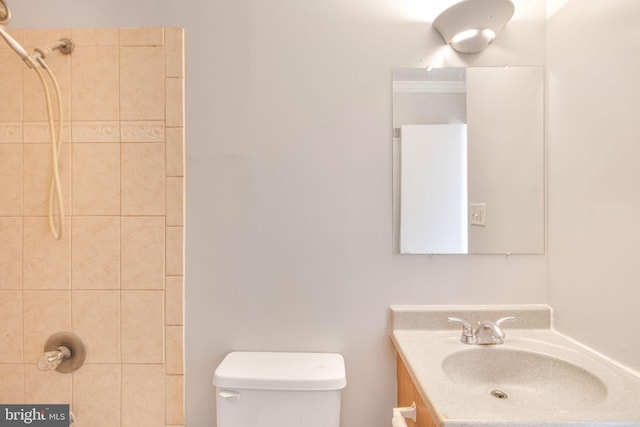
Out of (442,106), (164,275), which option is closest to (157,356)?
(164,275)

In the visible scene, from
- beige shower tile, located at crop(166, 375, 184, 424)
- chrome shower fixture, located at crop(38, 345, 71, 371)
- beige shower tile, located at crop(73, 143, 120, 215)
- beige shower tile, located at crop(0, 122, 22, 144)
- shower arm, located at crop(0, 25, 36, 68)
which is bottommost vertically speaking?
beige shower tile, located at crop(166, 375, 184, 424)

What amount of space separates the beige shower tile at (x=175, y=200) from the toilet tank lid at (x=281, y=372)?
534 mm

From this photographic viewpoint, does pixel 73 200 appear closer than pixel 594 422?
No

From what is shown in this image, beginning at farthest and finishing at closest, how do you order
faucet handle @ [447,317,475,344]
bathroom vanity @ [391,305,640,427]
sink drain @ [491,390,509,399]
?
faucet handle @ [447,317,475,344], sink drain @ [491,390,509,399], bathroom vanity @ [391,305,640,427]

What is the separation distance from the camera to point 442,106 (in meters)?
1.25

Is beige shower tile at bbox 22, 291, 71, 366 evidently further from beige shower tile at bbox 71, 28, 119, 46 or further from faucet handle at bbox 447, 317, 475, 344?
faucet handle at bbox 447, 317, 475, 344

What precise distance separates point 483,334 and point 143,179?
A: 131cm

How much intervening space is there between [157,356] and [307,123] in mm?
1028

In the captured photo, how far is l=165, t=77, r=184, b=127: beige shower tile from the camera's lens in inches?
49.3

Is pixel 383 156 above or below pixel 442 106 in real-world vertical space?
below

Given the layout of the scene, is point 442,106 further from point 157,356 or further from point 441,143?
point 157,356

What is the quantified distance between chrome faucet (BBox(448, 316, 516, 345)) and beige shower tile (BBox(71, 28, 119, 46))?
157 cm

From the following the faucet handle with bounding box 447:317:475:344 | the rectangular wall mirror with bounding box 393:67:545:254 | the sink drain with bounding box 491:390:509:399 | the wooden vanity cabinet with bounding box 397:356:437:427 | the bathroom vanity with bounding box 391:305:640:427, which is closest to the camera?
the bathroom vanity with bounding box 391:305:640:427

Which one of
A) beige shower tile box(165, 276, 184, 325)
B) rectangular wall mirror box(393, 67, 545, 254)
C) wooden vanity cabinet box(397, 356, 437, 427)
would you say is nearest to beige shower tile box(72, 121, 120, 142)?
beige shower tile box(165, 276, 184, 325)
